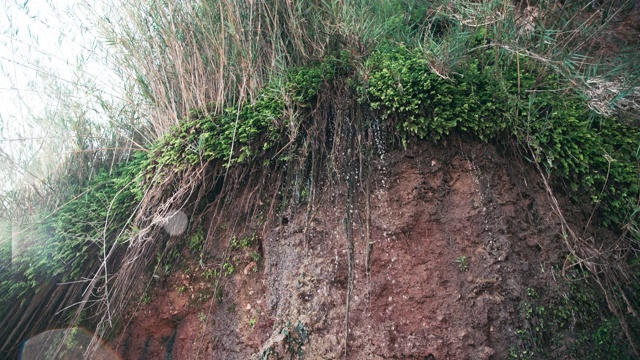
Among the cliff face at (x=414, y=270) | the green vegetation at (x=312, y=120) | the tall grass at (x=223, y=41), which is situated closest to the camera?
the cliff face at (x=414, y=270)

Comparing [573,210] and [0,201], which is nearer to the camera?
[573,210]

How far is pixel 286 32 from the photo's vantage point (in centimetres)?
306

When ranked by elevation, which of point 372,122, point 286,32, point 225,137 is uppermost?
point 286,32

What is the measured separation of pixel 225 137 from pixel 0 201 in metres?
2.01

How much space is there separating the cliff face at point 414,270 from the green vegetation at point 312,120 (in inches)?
3.2

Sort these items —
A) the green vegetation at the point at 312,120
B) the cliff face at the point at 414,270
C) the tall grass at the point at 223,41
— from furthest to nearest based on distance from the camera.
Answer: the tall grass at the point at 223,41
the green vegetation at the point at 312,120
the cliff face at the point at 414,270

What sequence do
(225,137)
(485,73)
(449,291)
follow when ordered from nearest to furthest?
1. (449,291)
2. (485,73)
3. (225,137)

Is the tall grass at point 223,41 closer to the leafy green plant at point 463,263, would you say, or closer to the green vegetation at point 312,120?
the green vegetation at point 312,120

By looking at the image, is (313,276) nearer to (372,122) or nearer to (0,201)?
(372,122)

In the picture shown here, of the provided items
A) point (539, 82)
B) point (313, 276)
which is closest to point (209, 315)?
point (313, 276)

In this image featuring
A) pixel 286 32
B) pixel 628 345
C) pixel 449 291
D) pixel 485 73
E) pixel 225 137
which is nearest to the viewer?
pixel 628 345

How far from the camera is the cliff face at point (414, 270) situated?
2348 millimetres

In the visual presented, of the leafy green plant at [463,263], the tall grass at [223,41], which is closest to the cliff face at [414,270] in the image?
the leafy green plant at [463,263]

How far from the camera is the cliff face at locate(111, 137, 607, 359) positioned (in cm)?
235
